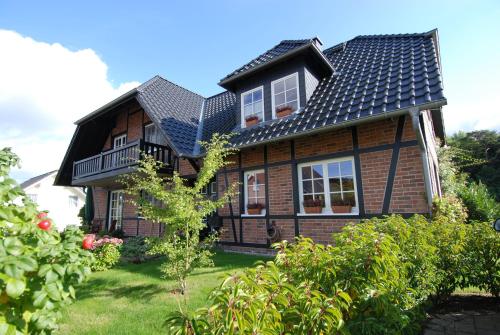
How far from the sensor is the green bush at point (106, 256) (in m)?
6.35

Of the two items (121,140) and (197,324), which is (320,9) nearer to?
(197,324)

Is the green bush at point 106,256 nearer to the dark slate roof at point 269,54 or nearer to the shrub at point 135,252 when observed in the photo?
the shrub at point 135,252

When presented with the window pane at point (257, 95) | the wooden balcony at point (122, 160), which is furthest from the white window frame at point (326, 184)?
the wooden balcony at point (122, 160)

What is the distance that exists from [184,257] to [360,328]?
9.75 ft

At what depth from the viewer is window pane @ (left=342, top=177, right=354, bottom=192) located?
5.97 meters

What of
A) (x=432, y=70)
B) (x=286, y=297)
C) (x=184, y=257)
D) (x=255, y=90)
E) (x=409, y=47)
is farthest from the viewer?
(x=255, y=90)

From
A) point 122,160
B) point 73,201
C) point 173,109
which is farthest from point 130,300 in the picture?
point 73,201

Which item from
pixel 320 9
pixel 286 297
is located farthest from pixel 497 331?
pixel 320 9

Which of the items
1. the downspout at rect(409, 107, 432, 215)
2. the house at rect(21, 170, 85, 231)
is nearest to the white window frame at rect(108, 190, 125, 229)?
the downspout at rect(409, 107, 432, 215)

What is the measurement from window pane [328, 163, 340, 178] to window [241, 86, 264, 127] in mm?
2590

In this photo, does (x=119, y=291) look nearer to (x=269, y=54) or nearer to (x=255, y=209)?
(x=255, y=209)

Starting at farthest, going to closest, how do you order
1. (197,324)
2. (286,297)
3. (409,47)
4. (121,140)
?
(121,140), (409,47), (286,297), (197,324)

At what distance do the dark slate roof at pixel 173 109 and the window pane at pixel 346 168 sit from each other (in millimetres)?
4691

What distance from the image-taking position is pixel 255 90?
26.8 feet
